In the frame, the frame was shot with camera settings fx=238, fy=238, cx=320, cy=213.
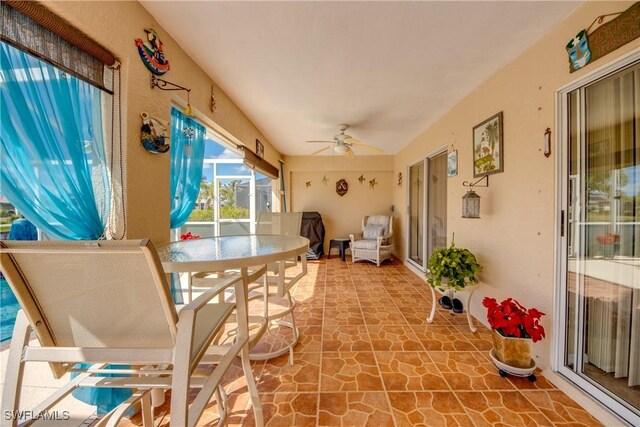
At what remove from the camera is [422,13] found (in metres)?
1.45

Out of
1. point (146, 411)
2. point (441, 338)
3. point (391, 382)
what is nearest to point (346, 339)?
point (391, 382)

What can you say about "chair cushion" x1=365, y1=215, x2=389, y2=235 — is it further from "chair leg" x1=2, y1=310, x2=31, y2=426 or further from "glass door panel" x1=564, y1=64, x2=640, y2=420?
"chair leg" x1=2, y1=310, x2=31, y2=426

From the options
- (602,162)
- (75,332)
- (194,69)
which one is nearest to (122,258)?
(75,332)

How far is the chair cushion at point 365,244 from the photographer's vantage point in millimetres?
Answer: 4630

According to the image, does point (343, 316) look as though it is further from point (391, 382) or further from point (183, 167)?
point (183, 167)

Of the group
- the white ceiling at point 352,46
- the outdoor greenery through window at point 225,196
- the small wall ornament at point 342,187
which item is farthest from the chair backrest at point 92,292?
the small wall ornament at point 342,187

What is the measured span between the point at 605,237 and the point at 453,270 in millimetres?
987

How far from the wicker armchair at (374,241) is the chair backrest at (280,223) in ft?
8.41

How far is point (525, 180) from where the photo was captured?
1.80m

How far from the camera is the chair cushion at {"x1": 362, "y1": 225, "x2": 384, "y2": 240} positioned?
16.2 feet

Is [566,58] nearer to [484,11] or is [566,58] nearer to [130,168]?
[484,11]

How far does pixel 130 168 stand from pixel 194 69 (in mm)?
1117

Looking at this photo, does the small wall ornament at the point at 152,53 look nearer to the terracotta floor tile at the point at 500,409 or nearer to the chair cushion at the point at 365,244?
the terracotta floor tile at the point at 500,409

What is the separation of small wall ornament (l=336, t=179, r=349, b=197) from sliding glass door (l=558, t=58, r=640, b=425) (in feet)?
13.9
